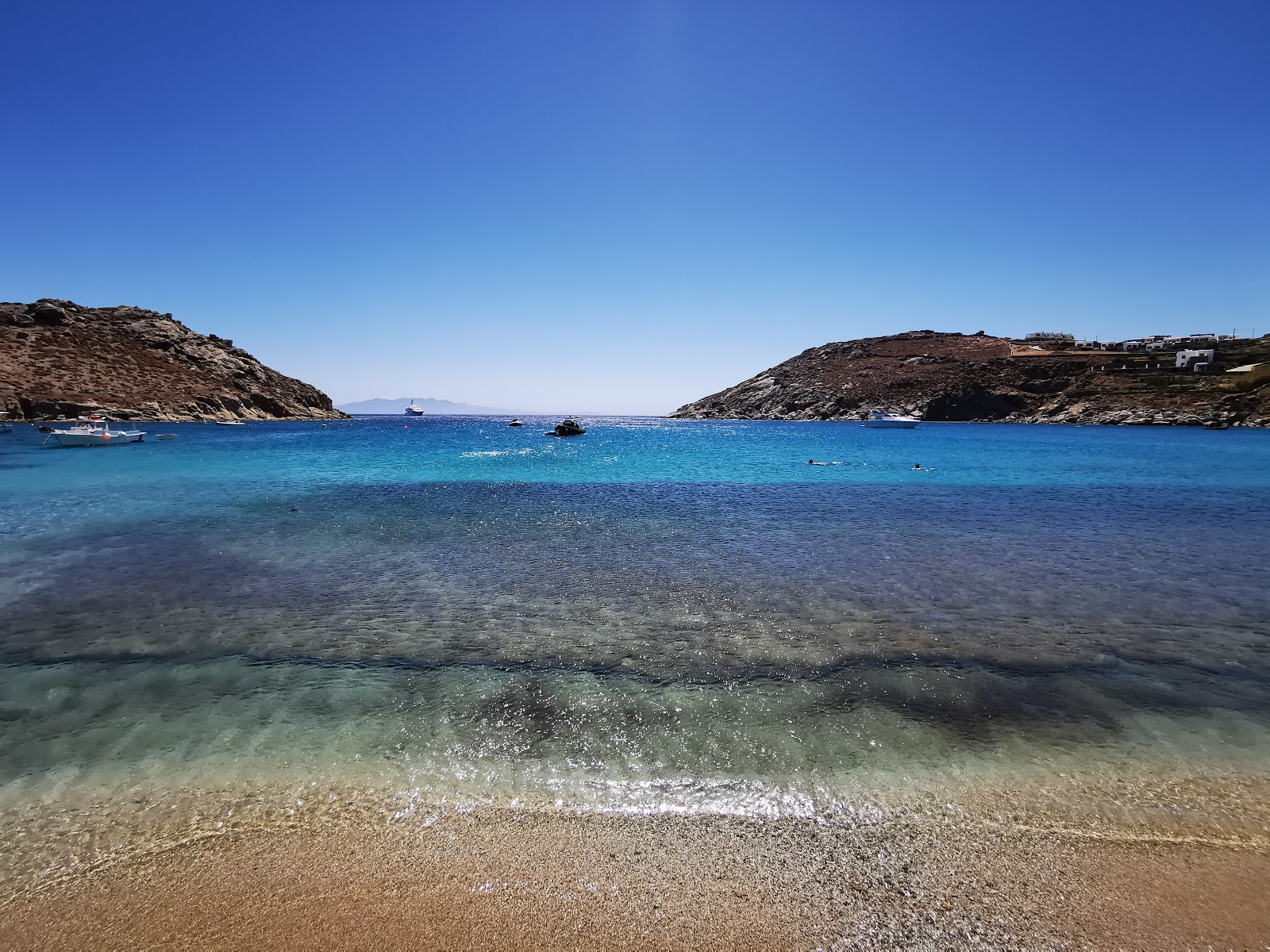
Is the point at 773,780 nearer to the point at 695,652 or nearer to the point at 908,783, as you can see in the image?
the point at 908,783

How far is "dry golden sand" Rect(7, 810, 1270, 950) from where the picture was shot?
393 centimetres

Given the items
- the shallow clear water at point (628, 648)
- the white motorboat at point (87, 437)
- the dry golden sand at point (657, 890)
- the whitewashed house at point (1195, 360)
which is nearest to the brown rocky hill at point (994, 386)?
the whitewashed house at point (1195, 360)

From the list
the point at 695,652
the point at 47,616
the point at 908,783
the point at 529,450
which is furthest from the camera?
the point at 529,450

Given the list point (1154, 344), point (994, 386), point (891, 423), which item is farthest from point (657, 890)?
point (1154, 344)

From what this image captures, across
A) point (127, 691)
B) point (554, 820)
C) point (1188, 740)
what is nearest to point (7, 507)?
point (127, 691)

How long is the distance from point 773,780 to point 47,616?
13017mm

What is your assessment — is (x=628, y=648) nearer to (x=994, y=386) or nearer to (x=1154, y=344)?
(x=994, y=386)

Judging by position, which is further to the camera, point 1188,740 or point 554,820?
point 1188,740

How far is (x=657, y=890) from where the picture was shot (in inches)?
172

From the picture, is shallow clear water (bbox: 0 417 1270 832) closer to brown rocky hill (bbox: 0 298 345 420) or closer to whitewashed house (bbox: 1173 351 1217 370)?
brown rocky hill (bbox: 0 298 345 420)

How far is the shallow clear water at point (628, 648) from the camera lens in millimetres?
6141

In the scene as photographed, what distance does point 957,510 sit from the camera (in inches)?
892

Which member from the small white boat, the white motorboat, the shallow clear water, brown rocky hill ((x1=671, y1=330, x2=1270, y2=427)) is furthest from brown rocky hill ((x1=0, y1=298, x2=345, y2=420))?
brown rocky hill ((x1=671, y1=330, x2=1270, y2=427))

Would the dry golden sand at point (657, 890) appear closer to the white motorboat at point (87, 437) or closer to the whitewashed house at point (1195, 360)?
the white motorboat at point (87, 437)
